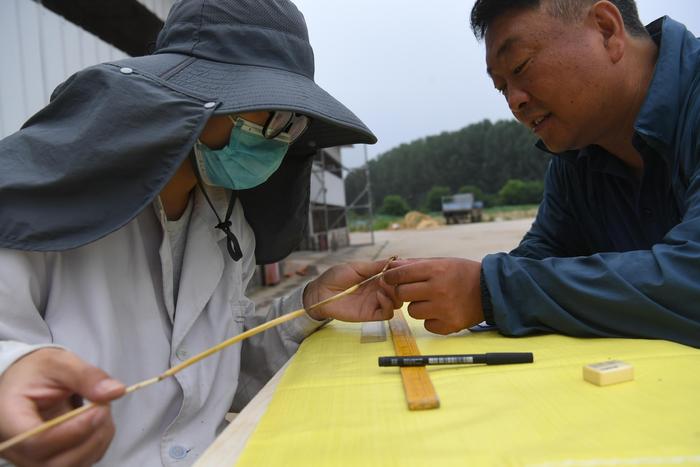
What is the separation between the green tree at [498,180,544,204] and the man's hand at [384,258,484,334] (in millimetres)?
46034

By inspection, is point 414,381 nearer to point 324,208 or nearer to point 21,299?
point 21,299

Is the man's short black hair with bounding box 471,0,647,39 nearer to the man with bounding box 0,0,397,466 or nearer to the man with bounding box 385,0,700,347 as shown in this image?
the man with bounding box 385,0,700,347

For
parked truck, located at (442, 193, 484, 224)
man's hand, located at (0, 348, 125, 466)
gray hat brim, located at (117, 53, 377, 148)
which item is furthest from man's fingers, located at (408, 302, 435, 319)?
parked truck, located at (442, 193, 484, 224)

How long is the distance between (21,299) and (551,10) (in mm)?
1489

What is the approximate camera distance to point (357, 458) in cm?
61

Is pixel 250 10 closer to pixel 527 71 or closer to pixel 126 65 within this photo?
pixel 126 65

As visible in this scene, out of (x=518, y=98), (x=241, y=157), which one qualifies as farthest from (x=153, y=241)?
(x=518, y=98)

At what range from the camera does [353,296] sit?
52.9 inches

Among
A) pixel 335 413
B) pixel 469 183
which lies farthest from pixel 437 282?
pixel 469 183

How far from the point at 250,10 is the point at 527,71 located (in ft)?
2.70

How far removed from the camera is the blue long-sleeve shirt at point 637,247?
38.6 inches

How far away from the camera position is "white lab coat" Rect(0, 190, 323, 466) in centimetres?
89

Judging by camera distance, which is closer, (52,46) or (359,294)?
(359,294)

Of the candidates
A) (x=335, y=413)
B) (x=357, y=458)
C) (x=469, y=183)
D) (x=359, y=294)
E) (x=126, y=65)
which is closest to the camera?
(x=357, y=458)
